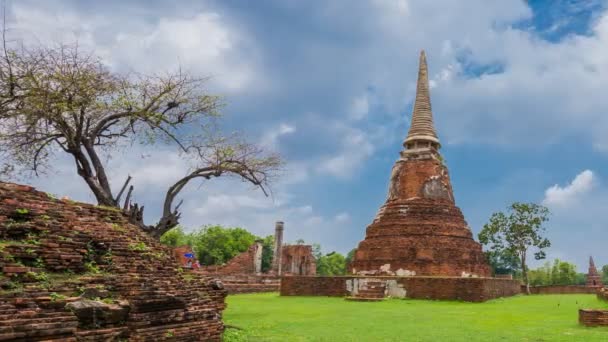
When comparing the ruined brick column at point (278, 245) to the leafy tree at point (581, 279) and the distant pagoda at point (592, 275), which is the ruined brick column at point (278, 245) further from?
the leafy tree at point (581, 279)

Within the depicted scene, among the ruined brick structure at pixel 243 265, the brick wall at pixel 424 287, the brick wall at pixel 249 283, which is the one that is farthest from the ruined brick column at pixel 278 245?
the brick wall at pixel 424 287

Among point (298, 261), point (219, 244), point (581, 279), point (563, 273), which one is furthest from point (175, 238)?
point (581, 279)

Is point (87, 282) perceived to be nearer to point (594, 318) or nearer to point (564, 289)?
point (594, 318)

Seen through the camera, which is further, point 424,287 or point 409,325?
point 424,287

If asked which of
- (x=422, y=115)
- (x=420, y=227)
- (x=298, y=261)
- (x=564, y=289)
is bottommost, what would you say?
(x=564, y=289)

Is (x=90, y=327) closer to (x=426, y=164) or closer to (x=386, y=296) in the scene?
(x=386, y=296)

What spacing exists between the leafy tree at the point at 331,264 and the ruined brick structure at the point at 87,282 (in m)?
64.3

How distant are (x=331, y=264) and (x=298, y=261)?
3167cm

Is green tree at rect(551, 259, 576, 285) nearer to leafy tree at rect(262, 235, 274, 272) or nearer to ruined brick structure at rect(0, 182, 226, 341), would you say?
leafy tree at rect(262, 235, 274, 272)

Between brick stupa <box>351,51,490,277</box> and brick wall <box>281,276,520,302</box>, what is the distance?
2.36 m

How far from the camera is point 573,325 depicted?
10977 mm

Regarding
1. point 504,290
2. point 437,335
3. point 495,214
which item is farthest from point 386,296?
point 495,214

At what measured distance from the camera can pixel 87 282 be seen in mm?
7000

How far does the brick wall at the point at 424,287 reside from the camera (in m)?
19.3
